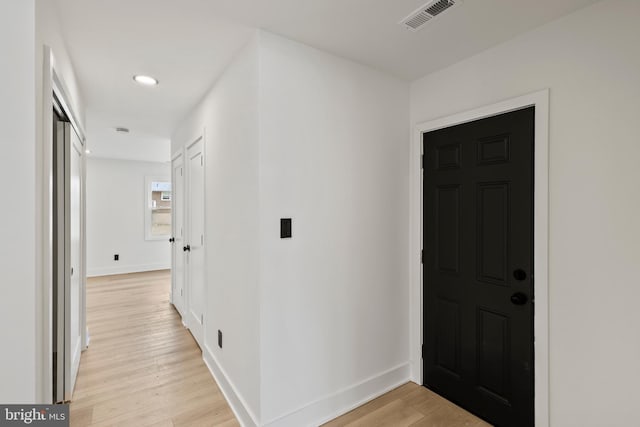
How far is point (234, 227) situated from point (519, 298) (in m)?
1.90

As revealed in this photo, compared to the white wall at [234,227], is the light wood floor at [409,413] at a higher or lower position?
lower

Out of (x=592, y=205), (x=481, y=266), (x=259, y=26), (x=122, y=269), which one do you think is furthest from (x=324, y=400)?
(x=122, y=269)

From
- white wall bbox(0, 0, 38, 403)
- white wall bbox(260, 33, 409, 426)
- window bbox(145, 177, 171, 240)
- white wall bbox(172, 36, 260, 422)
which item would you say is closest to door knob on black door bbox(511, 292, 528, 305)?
white wall bbox(260, 33, 409, 426)

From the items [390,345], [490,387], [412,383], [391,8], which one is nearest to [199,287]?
[390,345]

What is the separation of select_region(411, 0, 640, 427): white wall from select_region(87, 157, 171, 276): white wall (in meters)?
7.28

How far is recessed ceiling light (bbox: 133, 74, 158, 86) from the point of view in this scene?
2489 millimetres

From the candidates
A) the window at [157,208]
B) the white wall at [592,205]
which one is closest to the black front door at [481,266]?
the white wall at [592,205]

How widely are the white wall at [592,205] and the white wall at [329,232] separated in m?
1.00

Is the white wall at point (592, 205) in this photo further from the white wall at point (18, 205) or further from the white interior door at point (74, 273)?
the white interior door at point (74, 273)

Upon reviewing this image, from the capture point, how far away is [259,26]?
5.81 feet

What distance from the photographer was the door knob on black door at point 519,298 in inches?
72.4

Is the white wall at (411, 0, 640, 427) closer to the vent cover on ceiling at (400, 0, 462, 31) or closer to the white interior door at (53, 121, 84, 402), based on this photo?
the vent cover on ceiling at (400, 0, 462, 31)

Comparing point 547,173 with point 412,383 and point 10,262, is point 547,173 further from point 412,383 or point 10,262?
point 10,262

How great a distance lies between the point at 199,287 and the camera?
3158 mm
